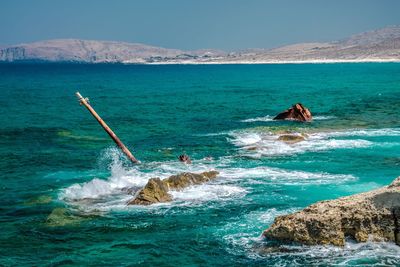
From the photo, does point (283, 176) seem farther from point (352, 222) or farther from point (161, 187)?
point (352, 222)

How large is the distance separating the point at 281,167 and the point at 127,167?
10.9 m

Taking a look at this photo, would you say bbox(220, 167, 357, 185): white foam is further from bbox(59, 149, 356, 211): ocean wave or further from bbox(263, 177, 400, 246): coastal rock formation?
bbox(263, 177, 400, 246): coastal rock formation

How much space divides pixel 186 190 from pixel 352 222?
13.0 m

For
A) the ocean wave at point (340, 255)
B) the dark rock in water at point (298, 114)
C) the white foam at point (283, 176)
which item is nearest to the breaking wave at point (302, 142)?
the white foam at point (283, 176)

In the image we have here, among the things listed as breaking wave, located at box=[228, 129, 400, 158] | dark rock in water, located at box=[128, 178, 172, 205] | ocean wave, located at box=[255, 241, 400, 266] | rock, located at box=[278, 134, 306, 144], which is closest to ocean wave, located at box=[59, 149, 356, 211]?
dark rock in water, located at box=[128, 178, 172, 205]

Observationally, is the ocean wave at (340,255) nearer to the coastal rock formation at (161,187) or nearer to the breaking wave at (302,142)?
the coastal rock formation at (161,187)

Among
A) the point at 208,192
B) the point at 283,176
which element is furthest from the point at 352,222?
the point at 283,176

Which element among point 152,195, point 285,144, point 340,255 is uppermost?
point 340,255

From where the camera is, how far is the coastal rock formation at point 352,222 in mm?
20719

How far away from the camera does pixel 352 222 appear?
68.7 ft

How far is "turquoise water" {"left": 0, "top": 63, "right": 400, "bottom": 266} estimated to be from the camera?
2250cm

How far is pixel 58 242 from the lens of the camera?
24234mm

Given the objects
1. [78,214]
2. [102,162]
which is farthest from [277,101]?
[78,214]

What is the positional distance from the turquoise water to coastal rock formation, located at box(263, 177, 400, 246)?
0.41m
